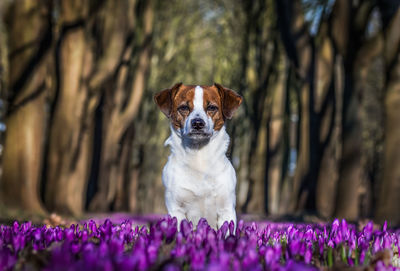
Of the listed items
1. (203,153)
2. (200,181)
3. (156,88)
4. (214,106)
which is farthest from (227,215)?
(156,88)

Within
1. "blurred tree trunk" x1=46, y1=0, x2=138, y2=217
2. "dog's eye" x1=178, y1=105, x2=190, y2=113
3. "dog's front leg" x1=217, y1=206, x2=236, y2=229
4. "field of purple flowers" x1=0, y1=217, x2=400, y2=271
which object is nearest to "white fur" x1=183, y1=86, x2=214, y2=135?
"dog's eye" x1=178, y1=105, x2=190, y2=113

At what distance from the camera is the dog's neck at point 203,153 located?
5523 millimetres

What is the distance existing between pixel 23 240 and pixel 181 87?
2495mm

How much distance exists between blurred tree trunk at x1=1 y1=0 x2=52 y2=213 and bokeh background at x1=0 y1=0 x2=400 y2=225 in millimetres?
26

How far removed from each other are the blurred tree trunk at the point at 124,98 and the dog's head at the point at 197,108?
14640 millimetres

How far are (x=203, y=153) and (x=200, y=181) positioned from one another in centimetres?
32

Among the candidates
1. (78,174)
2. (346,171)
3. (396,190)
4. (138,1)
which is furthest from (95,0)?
(396,190)

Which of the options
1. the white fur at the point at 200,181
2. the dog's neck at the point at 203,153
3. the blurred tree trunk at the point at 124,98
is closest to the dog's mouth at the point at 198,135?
the white fur at the point at 200,181

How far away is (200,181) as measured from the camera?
5445 millimetres

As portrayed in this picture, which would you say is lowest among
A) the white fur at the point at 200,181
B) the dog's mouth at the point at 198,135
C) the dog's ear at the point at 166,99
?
the white fur at the point at 200,181

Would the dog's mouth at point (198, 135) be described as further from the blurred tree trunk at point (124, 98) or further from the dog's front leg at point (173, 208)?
the blurred tree trunk at point (124, 98)

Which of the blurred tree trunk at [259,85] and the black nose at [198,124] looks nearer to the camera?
the black nose at [198,124]

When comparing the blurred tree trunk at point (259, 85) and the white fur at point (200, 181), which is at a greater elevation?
the blurred tree trunk at point (259, 85)

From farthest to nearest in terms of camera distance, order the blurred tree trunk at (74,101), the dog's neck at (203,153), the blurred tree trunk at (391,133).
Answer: the blurred tree trunk at (74,101), the blurred tree trunk at (391,133), the dog's neck at (203,153)
